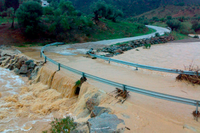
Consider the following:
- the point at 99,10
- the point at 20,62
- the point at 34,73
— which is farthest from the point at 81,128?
the point at 99,10

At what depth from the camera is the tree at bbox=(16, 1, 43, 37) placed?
23094 mm

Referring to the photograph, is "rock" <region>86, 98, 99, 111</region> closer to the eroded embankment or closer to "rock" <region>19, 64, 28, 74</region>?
the eroded embankment

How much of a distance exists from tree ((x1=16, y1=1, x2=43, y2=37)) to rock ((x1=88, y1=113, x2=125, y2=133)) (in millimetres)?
21218

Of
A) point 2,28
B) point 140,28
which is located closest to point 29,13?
point 2,28

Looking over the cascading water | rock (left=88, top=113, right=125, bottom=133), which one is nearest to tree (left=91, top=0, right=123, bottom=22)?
the cascading water

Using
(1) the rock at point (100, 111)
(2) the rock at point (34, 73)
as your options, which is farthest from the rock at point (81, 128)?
(2) the rock at point (34, 73)

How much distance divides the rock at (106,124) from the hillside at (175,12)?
71.0 meters

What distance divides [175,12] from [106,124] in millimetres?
78829

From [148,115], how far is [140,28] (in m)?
36.9

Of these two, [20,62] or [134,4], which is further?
[134,4]

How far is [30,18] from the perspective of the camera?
2342cm

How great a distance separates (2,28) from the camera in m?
25.6

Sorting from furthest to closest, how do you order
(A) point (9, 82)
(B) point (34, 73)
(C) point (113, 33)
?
(C) point (113, 33) → (B) point (34, 73) → (A) point (9, 82)

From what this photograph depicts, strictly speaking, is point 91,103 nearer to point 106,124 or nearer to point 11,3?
point 106,124
